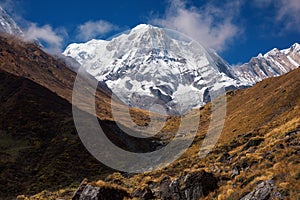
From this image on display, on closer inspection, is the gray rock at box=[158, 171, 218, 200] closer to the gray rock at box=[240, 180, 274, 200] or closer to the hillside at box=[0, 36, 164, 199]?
the gray rock at box=[240, 180, 274, 200]

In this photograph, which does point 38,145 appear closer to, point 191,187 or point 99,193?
point 99,193

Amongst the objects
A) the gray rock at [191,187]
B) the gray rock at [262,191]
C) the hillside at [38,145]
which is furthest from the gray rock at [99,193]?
the hillside at [38,145]

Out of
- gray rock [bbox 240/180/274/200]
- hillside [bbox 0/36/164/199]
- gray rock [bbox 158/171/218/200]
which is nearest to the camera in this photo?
gray rock [bbox 240/180/274/200]

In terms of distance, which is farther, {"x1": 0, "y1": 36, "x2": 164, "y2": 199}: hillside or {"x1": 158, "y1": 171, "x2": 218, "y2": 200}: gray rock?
{"x1": 0, "y1": 36, "x2": 164, "y2": 199}: hillside

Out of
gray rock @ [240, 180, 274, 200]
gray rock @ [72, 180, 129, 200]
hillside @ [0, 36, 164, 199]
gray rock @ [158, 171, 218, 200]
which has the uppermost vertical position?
hillside @ [0, 36, 164, 199]

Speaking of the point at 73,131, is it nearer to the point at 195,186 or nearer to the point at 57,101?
the point at 57,101

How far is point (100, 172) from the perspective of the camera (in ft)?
217

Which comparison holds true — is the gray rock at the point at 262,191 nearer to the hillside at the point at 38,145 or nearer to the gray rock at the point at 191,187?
the gray rock at the point at 191,187

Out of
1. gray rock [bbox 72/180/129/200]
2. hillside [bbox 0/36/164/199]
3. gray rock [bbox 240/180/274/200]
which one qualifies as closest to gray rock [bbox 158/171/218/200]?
gray rock [bbox 72/180/129/200]

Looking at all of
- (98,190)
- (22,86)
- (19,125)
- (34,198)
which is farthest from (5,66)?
(98,190)

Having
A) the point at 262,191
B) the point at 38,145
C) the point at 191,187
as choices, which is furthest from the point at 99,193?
the point at 38,145

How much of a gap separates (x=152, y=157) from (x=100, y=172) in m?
16.8

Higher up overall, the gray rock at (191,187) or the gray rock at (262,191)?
the gray rock at (191,187)

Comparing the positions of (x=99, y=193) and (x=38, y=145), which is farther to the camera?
(x=38, y=145)
